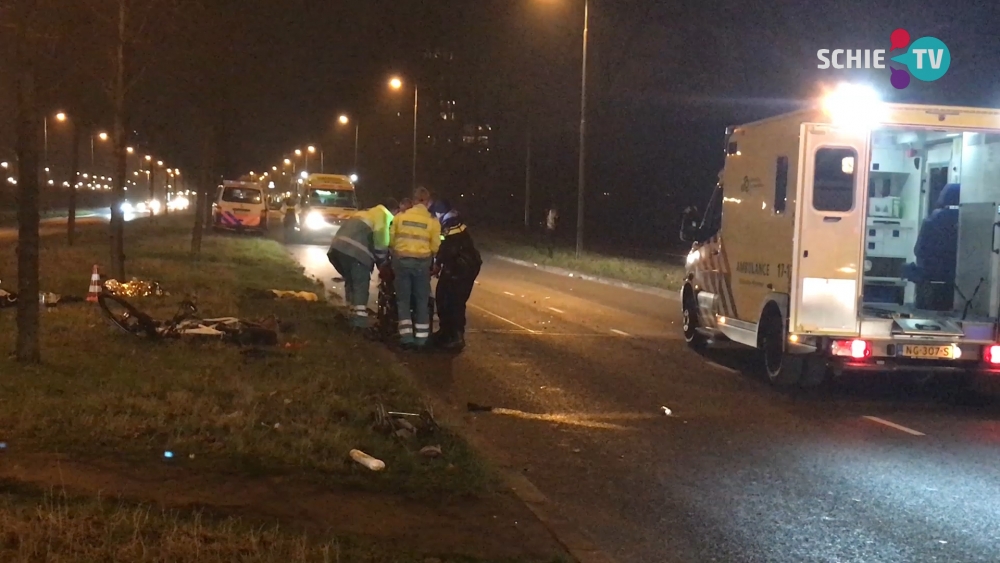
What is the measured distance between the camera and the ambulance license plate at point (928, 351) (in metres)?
10.8

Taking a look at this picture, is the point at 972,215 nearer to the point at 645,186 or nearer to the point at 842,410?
the point at 842,410

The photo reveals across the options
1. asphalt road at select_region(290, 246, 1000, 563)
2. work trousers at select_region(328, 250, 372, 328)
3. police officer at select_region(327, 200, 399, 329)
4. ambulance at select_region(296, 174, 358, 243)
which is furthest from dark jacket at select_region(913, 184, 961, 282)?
ambulance at select_region(296, 174, 358, 243)

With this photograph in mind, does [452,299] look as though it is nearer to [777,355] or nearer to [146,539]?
[777,355]

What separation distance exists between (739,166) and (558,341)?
3.64 m

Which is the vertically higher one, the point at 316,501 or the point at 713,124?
the point at 713,124

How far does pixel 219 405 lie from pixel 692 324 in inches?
321

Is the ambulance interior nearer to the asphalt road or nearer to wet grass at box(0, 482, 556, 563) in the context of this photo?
the asphalt road

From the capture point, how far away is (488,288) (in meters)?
24.0

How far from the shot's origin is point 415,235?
13.1 metres

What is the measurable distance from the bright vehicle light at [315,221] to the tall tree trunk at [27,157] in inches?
1271

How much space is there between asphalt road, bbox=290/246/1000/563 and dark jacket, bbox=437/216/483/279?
1.05 meters

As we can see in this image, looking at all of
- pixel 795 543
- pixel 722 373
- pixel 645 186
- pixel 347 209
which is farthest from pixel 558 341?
pixel 645 186

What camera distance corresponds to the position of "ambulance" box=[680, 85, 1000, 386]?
1091cm

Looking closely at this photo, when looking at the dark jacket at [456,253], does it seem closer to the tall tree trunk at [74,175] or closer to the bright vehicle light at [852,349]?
the bright vehicle light at [852,349]
